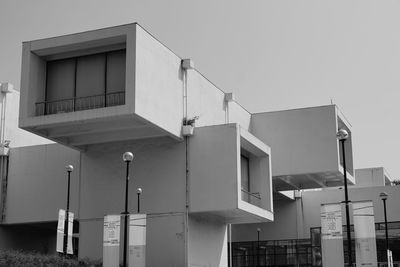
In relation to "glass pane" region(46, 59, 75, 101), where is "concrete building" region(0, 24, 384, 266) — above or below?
below

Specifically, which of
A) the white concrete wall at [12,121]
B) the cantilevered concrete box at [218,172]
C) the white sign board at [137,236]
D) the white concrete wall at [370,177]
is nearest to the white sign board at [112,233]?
the white sign board at [137,236]

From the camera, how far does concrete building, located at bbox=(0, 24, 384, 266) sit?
3712cm

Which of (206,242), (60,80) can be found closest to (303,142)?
(206,242)


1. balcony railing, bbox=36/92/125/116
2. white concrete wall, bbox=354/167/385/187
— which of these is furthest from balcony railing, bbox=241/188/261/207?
white concrete wall, bbox=354/167/385/187

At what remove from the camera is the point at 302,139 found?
168 ft

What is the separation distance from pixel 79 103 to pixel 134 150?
15.7ft

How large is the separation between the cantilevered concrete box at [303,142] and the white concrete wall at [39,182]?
1558cm

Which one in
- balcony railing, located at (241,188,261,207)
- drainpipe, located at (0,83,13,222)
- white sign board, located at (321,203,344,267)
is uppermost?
drainpipe, located at (0,83,13,222)

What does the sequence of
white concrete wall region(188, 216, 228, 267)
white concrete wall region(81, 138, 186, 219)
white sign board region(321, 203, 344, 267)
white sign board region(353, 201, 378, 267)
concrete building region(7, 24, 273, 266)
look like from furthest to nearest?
white concrete wall region(81, 138, 186, 219) → white concrete wall region(188, 216, 228, 267) → concrete building region(7, 24, 273, 266) → white sign board region(321, 203, 344, 267) → white sign board region(353, 201, 378, 267)

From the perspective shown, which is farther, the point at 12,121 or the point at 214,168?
the point at 12,121

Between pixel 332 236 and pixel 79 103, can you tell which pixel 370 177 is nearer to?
pixel 79 103

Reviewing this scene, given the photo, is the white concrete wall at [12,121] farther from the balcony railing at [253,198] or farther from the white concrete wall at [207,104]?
the balcony railing at [253,198]

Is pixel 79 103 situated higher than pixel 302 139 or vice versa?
pixel 302 139

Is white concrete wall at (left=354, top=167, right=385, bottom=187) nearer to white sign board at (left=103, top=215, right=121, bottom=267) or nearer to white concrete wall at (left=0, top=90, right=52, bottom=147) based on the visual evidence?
white concrete wall at (left=0, top=90, right=52, bottom=147)
